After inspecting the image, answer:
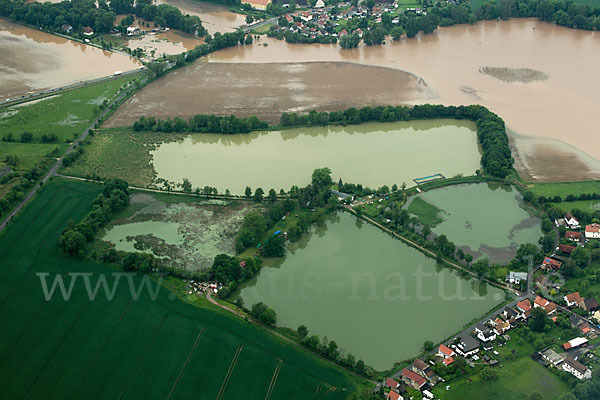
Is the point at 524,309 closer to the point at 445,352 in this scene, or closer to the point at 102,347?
the point at 445,352

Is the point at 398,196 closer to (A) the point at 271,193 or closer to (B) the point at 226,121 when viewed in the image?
(A) the point at 271,193

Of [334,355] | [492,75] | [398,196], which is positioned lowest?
[334,355]

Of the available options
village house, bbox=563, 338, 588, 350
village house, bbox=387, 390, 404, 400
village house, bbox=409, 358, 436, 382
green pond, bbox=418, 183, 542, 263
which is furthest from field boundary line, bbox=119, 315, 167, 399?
village house, bbox=563, 338, 588, 350

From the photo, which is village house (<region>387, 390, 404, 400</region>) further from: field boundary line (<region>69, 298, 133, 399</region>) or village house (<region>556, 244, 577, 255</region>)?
village house (<region>556, 244, 577, 255</region>)

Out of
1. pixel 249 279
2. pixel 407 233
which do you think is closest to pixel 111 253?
pixel 249 279

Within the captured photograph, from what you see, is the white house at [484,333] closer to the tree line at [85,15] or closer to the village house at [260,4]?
the tree line at [85,15]

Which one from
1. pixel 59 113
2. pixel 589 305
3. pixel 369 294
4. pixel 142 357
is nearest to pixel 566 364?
pixel 589 305
